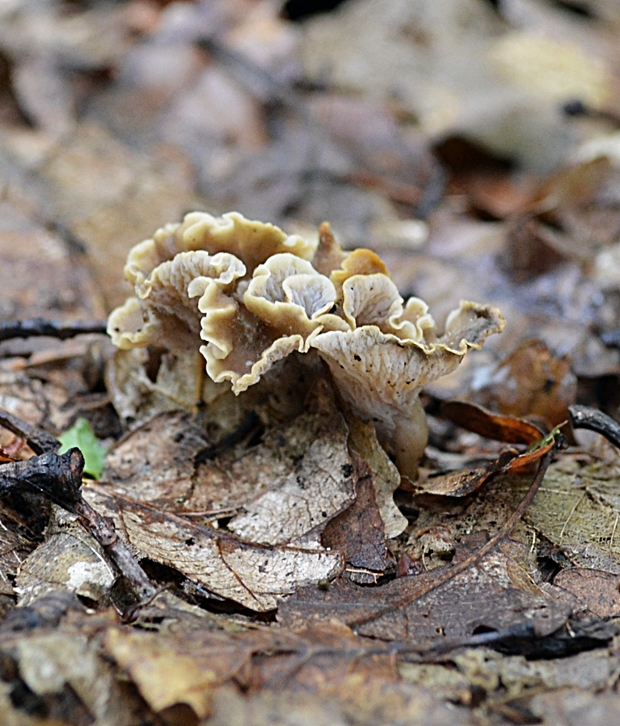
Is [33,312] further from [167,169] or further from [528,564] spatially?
[528,564]

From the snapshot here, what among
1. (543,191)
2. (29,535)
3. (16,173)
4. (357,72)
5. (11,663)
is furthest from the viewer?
(357,72)

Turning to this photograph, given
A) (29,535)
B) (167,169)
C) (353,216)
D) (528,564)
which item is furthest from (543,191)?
(29,535)

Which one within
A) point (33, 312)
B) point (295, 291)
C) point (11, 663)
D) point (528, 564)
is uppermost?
point (295, 291)

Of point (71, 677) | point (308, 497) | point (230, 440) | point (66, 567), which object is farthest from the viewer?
point (230, 440)

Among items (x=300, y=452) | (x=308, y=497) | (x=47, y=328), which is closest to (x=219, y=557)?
(x=308, y=497)

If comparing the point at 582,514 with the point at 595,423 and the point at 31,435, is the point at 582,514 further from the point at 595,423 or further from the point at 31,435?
the point at 31,435

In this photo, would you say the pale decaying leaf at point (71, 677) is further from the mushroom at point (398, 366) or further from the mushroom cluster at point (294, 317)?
the mushroom at point (398, 366)
